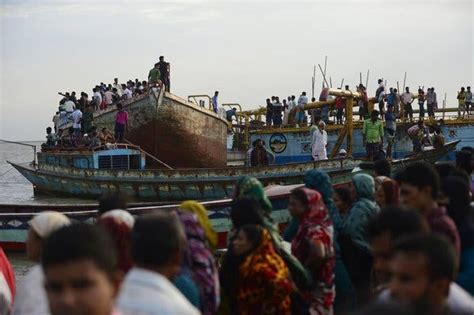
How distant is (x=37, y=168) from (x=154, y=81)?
6.23 metres

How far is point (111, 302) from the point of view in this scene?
2396 millimetres

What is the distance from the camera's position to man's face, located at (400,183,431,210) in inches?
170

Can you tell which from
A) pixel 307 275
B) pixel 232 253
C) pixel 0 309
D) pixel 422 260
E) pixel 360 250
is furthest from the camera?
pixel 360 250

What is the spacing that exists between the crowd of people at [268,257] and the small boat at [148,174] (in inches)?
440

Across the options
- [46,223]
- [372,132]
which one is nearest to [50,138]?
[372,132]

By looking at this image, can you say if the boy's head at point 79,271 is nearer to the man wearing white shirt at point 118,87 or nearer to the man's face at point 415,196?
the man's face at point 415,196

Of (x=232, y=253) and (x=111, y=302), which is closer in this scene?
(x=111, y=302)

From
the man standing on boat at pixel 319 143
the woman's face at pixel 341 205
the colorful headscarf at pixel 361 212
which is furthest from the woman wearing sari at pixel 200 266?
the man standing on boat at pixel 319 143

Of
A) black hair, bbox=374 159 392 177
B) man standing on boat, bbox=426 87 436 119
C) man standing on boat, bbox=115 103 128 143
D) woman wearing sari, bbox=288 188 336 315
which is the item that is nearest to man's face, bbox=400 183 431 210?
woman wearing sari, bbox=288 188 336 315

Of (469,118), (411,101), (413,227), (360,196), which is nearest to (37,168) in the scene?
(411,101)

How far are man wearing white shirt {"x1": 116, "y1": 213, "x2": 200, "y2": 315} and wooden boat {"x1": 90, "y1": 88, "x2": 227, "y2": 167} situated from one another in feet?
60.2

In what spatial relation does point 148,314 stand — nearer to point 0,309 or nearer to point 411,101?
point 0,309

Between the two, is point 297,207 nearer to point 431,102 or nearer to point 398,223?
point 398,223

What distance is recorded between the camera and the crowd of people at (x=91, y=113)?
21.3m
